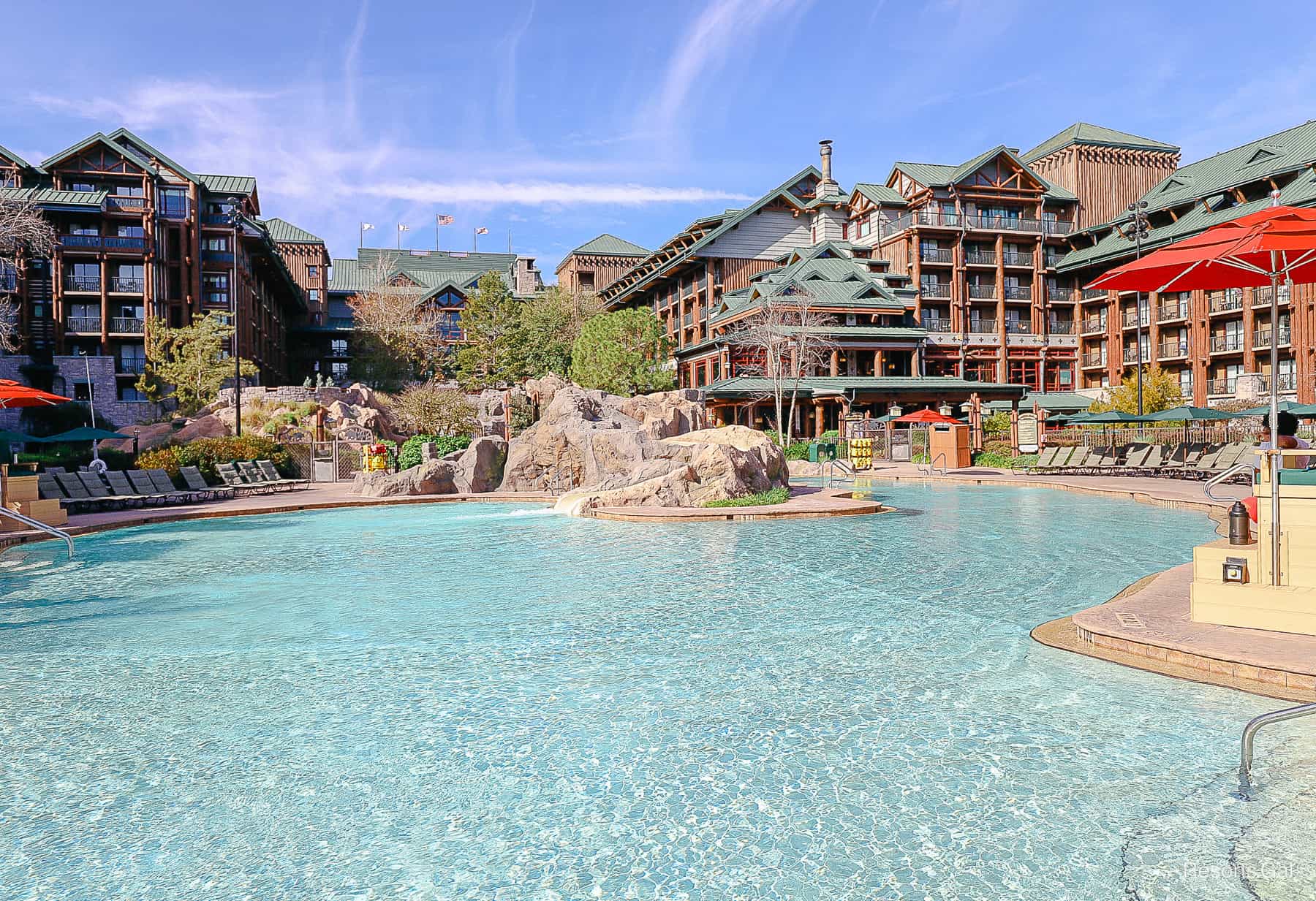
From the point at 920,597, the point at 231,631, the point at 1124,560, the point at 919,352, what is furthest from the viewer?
the point at 919,352

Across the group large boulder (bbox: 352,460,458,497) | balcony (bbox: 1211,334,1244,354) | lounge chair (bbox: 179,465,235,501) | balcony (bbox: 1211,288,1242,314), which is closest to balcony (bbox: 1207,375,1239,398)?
balcony (bbox: 1211,334,1244,354)

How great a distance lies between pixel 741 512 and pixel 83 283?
143 feet

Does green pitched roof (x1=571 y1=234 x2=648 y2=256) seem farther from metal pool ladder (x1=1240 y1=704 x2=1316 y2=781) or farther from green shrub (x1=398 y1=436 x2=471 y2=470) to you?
metal pool ladder (x1=1240 y1=704 x2=1316 y2=781)

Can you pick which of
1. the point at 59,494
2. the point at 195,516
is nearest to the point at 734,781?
the point at 195,516

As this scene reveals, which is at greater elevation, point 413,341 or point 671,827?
point 413,341

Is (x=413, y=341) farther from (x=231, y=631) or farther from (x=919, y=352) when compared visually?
(x=231, y=631)

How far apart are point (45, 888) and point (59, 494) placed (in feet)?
58.4

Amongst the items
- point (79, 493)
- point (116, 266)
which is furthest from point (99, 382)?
point (79, 493)

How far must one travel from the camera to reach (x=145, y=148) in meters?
46.1

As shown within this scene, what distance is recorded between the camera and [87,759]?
5.05 m

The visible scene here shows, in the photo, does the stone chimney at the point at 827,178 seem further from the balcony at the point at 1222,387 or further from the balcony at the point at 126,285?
the balcony at the point at 126,285

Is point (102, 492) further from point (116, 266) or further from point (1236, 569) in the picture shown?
point (116, 266)

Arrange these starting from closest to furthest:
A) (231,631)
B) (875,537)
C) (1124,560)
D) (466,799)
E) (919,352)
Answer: (466,799) < (231,631) < (1124,560) < (875,537) < (919,352)

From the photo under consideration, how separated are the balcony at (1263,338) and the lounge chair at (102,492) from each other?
48612mm
